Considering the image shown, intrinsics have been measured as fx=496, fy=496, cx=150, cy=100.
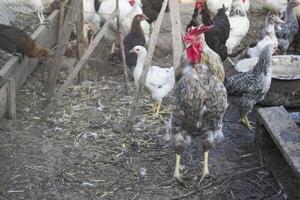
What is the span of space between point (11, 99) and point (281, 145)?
2701mm

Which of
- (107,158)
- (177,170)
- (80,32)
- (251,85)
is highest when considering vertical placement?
(80,32)

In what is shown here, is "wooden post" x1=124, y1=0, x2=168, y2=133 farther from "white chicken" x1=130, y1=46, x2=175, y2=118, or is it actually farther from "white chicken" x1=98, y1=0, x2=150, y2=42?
"white chicken" x1=98, y1=0, x2=150, y2=42

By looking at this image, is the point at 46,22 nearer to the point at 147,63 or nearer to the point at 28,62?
the point at 28,62

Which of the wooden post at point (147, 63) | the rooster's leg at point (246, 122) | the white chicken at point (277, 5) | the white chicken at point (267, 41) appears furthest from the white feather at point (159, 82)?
the white chicken at point (277, 5)

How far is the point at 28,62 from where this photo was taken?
607cm

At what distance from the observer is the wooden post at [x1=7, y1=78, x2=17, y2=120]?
16.3 ft

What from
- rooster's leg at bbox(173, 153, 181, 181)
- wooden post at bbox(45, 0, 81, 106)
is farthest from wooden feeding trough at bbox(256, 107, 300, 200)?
wooden post at bbox(45, 0, 81, 106)

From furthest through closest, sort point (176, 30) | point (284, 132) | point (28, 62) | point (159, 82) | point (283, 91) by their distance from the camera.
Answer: point (28, 62)
point (283, 91)
point (159, 82)
point (176, 30)
point (284, 132)

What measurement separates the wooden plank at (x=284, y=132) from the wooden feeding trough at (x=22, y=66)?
2.54 metres

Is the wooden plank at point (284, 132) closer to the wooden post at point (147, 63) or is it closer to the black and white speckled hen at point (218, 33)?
the wooden post at point (147, 63)

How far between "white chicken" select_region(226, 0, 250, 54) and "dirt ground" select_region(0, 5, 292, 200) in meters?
1.51

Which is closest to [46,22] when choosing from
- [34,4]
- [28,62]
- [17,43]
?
[34,4]

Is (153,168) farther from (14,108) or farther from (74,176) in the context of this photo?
(14,108)

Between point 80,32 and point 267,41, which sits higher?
point 80,32
